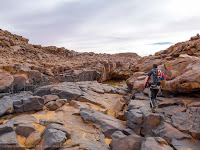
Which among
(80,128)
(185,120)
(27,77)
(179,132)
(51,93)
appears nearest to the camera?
(179,132)


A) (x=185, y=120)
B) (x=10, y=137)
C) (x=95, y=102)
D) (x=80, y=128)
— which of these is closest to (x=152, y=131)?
(x=185, y=120)

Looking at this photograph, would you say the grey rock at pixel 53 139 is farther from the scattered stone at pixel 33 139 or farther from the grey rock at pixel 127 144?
the grey rock at pixel 127 144

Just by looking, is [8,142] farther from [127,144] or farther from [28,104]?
[127,144]

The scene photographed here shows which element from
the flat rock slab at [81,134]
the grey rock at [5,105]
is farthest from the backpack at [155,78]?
the grey rock at [5,105]

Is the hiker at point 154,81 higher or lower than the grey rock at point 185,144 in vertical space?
higher

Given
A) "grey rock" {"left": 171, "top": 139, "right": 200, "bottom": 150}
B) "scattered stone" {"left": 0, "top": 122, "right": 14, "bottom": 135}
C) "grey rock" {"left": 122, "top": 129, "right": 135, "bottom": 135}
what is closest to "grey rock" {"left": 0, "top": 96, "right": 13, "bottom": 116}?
"scattered stone" {"left": 0, "top": 122, "right": 14, "bottom": 135}

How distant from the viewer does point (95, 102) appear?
36.8ft

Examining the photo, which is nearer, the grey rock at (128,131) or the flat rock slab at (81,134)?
the flat rock slab at (81,134)

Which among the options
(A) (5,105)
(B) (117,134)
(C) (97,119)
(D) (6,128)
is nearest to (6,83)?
(A) (5,105)

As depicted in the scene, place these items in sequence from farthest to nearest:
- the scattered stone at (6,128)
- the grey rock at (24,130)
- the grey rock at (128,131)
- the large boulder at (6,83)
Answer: the large boulder at (6,83), the grey rock at (128,131), the grey rock at (24,130), the scattered stone at (6,128)

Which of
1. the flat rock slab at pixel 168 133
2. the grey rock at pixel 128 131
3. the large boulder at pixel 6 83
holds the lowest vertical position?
the grey rock at pixel 128 131

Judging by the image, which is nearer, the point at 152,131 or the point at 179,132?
the point at 179,132

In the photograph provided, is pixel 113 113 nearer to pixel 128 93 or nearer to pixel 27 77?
pixel 128 93

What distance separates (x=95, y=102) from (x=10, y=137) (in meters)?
6.65
